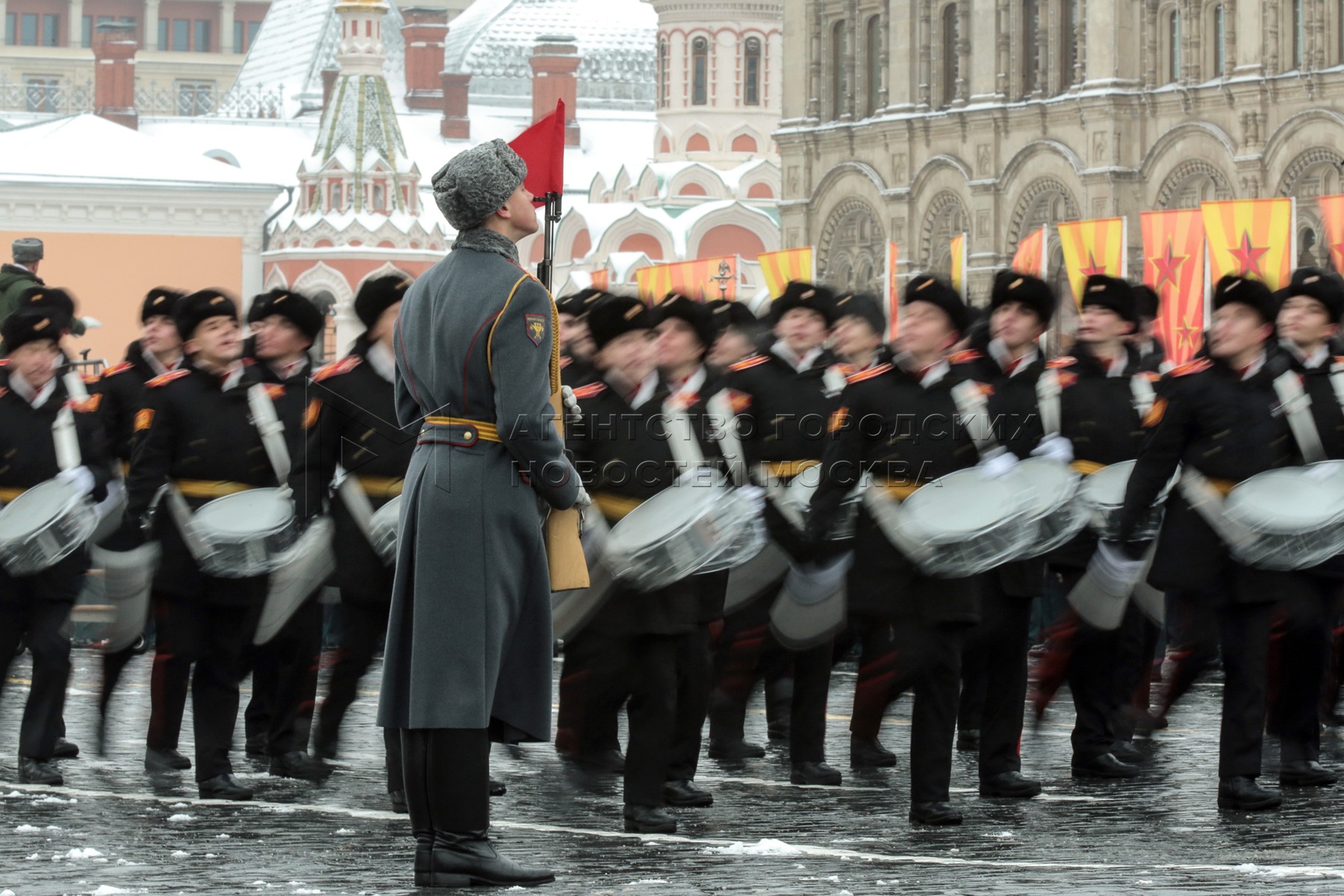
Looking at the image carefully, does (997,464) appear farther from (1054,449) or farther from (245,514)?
(245,514)

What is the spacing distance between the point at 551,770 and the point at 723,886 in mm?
2579

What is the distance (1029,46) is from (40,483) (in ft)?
115

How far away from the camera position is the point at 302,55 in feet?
265

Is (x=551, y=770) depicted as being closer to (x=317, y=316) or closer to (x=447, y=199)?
(x=317, y=316)

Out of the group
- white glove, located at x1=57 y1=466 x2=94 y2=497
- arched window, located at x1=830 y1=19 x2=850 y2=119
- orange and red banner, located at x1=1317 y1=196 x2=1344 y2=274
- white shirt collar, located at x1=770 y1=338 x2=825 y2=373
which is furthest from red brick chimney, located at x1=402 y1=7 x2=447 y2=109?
white glove, located at x1=57 y1=466 x2=94 y2=497

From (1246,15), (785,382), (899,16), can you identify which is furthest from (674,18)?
(785,382)

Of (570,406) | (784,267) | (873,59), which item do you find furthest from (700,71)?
(570,406)

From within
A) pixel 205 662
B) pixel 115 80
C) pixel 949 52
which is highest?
pixel 115 80

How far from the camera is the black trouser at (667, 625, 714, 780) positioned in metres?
7.87

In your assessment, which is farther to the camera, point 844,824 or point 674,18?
point 674,18

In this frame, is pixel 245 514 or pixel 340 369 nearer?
pixel 245 514

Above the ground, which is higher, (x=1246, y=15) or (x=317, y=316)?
(x=1246, y=15)

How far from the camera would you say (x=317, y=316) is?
8867mm

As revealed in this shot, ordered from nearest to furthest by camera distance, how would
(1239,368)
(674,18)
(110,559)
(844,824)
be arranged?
(844,824)
(1239,368)
(110,559)
(674,18)
